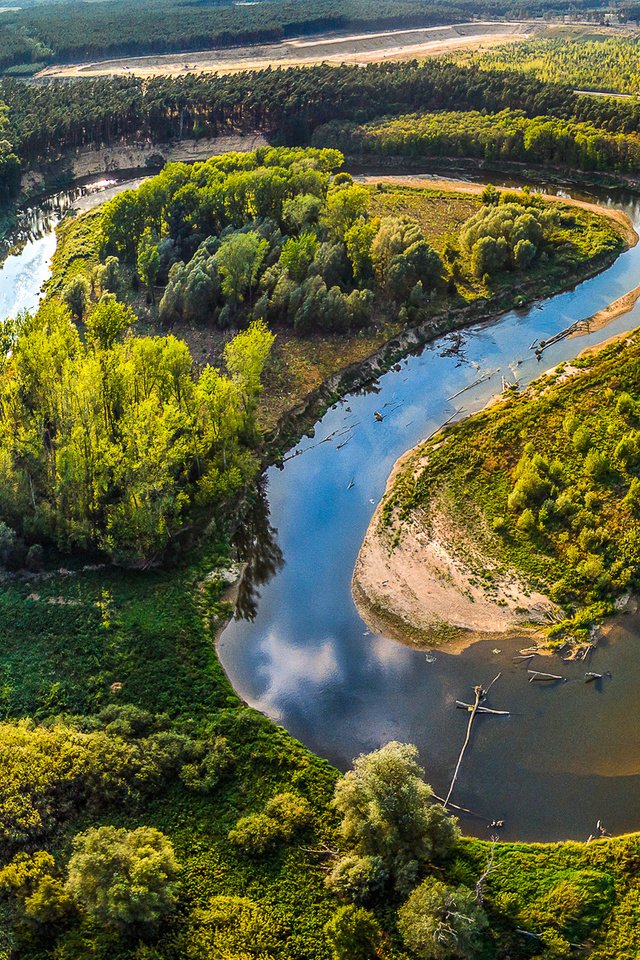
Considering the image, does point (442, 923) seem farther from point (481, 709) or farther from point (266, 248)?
point (266, 248)

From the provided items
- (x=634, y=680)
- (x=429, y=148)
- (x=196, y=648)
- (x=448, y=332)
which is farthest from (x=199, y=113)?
(x=634, y=680)

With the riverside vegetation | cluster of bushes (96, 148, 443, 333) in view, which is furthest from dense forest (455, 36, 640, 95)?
the riverside vegetation

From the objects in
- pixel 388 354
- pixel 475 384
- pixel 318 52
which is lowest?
pixel 475 384

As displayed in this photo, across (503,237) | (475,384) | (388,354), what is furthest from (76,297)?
(503,237)

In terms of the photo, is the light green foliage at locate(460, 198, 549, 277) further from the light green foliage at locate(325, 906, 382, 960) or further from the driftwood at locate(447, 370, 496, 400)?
the light green foliage at locate(325, 906, 382, 960)

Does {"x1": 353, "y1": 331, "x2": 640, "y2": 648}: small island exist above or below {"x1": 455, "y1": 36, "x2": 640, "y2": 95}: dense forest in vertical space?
below

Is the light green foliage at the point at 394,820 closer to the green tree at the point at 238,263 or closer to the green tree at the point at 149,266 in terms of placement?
the green tree at the point at 238,263
